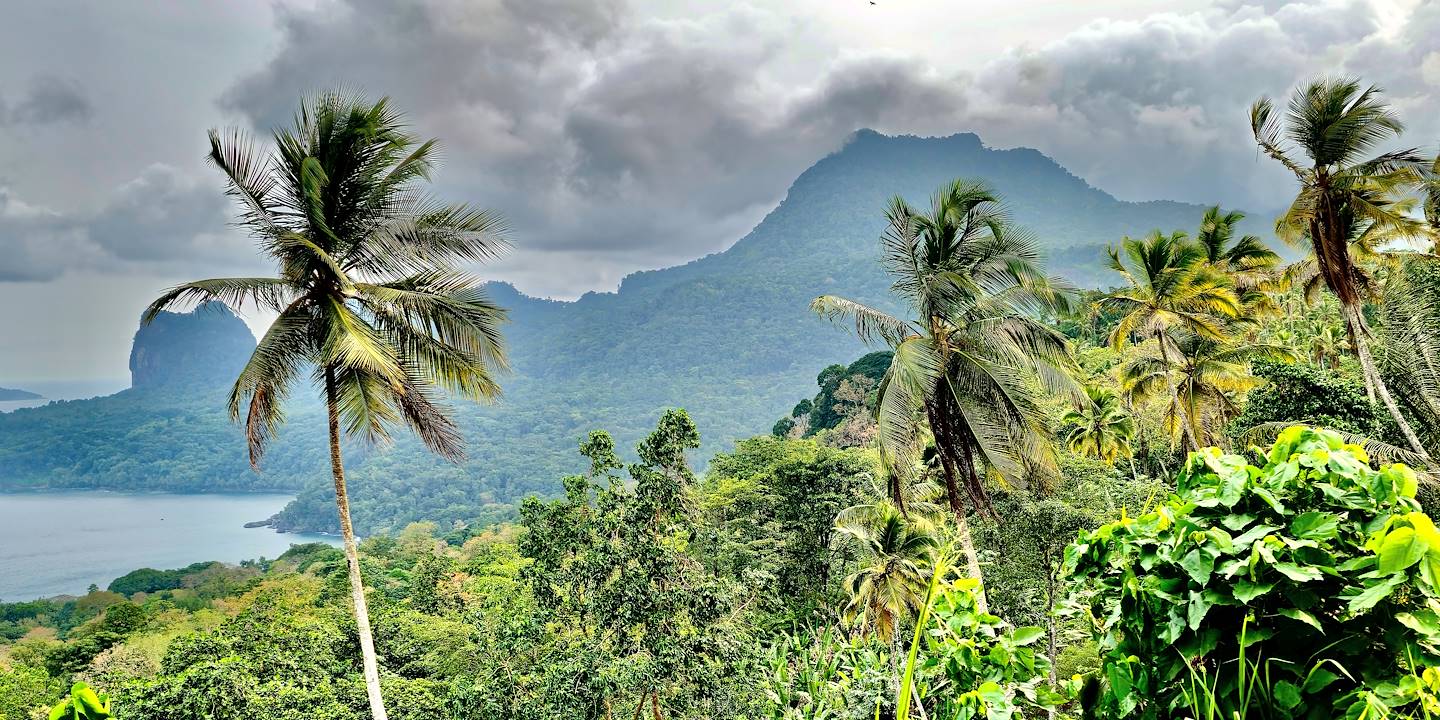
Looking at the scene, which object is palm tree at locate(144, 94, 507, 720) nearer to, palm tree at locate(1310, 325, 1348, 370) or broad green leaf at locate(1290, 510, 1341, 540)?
broad green leaf at locate(1290, 510, 1341, 540)

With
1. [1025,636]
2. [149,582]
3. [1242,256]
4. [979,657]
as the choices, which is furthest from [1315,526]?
[149,582]

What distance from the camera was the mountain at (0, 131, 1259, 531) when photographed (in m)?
93.6

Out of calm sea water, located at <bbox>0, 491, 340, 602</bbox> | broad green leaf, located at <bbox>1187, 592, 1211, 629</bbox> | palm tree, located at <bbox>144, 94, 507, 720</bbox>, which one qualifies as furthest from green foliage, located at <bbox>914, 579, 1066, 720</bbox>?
calm sea water, located at <bbox>0, 491, 340, 602</bbox>

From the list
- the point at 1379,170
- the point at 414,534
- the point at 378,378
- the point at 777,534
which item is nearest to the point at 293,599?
the point at 777,534

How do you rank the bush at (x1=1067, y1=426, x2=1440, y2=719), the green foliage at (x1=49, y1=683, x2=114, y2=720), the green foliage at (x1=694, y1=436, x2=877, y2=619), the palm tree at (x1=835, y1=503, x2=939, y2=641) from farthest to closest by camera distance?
the green foliage at (x1=694, y1=436, x2=877, y2=619) → the palm tree at (x1=835, y1=503, x2=939, y2=641) → the green foliage at (x1=49, y1=683, x2=114, y2=720) → the bush at (x1=1067, y1=426, x2=1440, y2=719)

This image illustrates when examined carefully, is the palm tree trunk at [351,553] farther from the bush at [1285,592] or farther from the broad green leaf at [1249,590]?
the broad green leaf at [1249,590]

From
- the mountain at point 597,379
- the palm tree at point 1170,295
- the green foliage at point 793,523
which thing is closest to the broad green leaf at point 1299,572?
the palm tree at point 1170,295

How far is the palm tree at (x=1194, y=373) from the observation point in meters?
14.8

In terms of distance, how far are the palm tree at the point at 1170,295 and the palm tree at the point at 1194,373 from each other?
6.2 inches

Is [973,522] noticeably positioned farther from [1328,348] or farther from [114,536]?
[114,536]

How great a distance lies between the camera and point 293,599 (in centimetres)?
2350

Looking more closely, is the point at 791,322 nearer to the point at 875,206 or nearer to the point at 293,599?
the point at 875,206

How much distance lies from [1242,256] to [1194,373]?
655cm

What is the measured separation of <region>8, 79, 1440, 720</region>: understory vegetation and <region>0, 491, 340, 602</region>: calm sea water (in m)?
82.5
